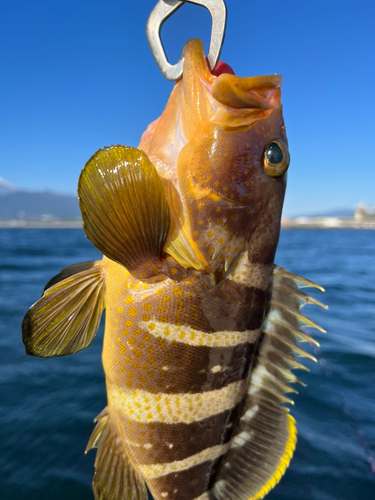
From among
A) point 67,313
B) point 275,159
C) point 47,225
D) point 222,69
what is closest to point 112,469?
point 67,313

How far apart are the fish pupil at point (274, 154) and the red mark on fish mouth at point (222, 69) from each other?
41 cm

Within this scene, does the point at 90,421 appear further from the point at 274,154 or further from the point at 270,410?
the point at 274,154

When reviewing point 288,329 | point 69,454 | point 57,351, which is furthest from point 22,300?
point 288,329

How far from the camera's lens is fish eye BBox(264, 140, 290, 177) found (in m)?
1.82

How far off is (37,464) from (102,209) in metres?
2.41

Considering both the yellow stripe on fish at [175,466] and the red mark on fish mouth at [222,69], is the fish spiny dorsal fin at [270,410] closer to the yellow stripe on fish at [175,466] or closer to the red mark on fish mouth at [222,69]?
the yellow stripe on fish at [175,466]

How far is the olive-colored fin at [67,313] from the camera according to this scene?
1817 mm

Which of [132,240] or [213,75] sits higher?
[213,75]

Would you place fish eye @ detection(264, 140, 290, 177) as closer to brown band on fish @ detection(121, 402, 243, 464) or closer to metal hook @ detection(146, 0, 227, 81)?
metal hook @ detection(146, 0, 227, 81)

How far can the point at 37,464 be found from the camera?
2836mm

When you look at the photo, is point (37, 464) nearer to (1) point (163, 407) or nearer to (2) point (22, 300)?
(1) point (163, 407)

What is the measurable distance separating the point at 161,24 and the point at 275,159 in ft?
2.66

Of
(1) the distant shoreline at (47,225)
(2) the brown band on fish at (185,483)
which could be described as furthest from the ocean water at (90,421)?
(1) the distant shoreline at (47,225)

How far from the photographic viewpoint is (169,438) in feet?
6.09
